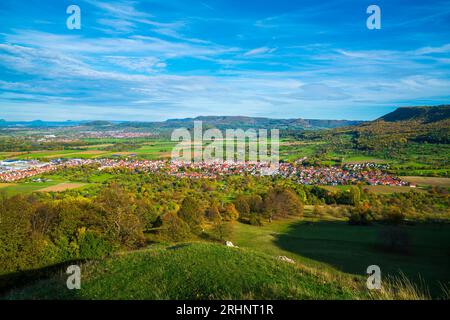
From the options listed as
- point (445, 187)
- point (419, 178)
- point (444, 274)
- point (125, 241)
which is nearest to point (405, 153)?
point (419, 178)

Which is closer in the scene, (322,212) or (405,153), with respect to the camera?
(322,212)

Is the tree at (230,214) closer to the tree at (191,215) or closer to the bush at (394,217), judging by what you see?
the tree at (191,215)

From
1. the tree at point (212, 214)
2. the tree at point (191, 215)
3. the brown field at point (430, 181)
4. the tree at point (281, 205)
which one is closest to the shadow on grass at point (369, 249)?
the tree at point (281, 205)

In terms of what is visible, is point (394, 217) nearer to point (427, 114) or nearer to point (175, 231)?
point (175, 231)

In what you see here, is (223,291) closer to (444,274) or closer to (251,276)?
(251,276)

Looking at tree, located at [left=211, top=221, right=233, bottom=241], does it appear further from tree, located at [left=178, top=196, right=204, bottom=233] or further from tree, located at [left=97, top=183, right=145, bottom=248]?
tree, located at [left=97, top=183, right=145, bottom=248]

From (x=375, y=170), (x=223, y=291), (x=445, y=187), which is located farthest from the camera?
(x=375, y=170)

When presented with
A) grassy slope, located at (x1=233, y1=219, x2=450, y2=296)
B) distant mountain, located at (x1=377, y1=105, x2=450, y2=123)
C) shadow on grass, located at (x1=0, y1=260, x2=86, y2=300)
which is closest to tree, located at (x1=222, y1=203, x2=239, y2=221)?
grassy slope, located at (x1=233, y1=219, x2=450, y2=296)
